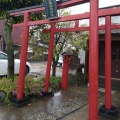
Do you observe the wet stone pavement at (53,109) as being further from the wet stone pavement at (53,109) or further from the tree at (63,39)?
the tree at (63,39)

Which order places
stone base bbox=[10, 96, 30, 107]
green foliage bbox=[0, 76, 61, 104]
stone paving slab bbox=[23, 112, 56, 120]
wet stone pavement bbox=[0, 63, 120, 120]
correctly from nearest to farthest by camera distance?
stone paving slab bbox=[23, 112, 56, 120]
wet stone pavement bbox=[0, 63, 120, 120]
stone base bbox=[10, 96, 30, 107]
green foliage bbox=[0, 76, 61, 104]

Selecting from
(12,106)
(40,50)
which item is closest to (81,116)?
(12,106)

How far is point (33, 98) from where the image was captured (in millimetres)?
5984

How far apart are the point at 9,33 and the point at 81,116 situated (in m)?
4.15

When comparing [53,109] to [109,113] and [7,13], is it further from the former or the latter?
[7,13]

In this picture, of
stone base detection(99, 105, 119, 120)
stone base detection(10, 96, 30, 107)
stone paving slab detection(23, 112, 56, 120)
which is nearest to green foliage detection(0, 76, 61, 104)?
stone base detection(10, 96, 30, 107)

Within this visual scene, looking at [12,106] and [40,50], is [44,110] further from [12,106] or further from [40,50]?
[40,50]

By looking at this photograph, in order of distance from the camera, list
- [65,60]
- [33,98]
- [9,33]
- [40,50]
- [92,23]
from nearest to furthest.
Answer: [92,23] < [33,98] < [9,33] < [65,60] < [40,50]

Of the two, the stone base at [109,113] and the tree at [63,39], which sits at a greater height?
the tree at [63,39]

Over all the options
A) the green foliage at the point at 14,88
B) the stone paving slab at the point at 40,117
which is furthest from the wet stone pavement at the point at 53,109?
the green foliage at the point at 14,88

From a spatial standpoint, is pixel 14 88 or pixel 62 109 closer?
pixel 62 109

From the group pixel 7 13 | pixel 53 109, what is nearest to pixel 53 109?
pixel 53 109

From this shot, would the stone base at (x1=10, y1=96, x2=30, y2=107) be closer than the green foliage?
Yes

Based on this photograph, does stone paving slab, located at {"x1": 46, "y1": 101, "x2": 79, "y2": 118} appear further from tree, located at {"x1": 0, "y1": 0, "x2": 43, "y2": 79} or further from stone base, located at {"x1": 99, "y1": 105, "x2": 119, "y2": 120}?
tree, located at {"x1": 0, "y1": 0, "x2": 43, "y2": 79}
